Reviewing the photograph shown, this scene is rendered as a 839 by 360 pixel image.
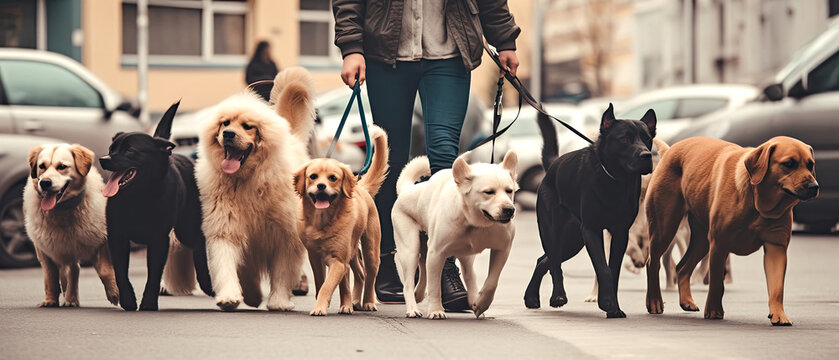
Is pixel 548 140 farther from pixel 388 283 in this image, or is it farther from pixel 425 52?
pixel 388 283

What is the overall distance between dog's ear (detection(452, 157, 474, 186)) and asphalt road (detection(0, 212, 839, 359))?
741 millimetres

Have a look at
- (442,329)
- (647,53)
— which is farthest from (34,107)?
(647,53)

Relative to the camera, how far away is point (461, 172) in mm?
7254

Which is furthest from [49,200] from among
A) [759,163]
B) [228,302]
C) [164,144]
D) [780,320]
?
[780,320]

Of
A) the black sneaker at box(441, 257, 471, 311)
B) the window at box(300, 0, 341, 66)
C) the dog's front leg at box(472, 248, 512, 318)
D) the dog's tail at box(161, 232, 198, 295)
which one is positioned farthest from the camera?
the window at box(300, 0, 341, 66)

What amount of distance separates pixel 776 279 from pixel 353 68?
2.70m

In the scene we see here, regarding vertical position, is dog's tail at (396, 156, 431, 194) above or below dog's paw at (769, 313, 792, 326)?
above

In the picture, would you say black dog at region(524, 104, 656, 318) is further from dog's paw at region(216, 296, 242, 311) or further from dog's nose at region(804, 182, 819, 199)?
dog's paw at region(216, 296, 242, 311)

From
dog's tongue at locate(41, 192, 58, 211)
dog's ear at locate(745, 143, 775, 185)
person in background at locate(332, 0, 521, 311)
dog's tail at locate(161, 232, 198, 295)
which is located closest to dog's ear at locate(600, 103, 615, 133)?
dog's ear at locate(745, 143, 775, 185)

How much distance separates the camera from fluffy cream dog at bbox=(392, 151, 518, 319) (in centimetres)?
721

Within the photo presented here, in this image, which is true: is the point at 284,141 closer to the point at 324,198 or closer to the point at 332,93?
the point at 324,198

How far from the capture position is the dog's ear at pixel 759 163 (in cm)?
723

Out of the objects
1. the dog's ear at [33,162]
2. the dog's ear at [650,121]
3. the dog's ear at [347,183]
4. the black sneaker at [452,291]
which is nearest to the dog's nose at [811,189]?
the dog's ear at [650,121]

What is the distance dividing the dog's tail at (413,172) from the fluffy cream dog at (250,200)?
0.63 metres
